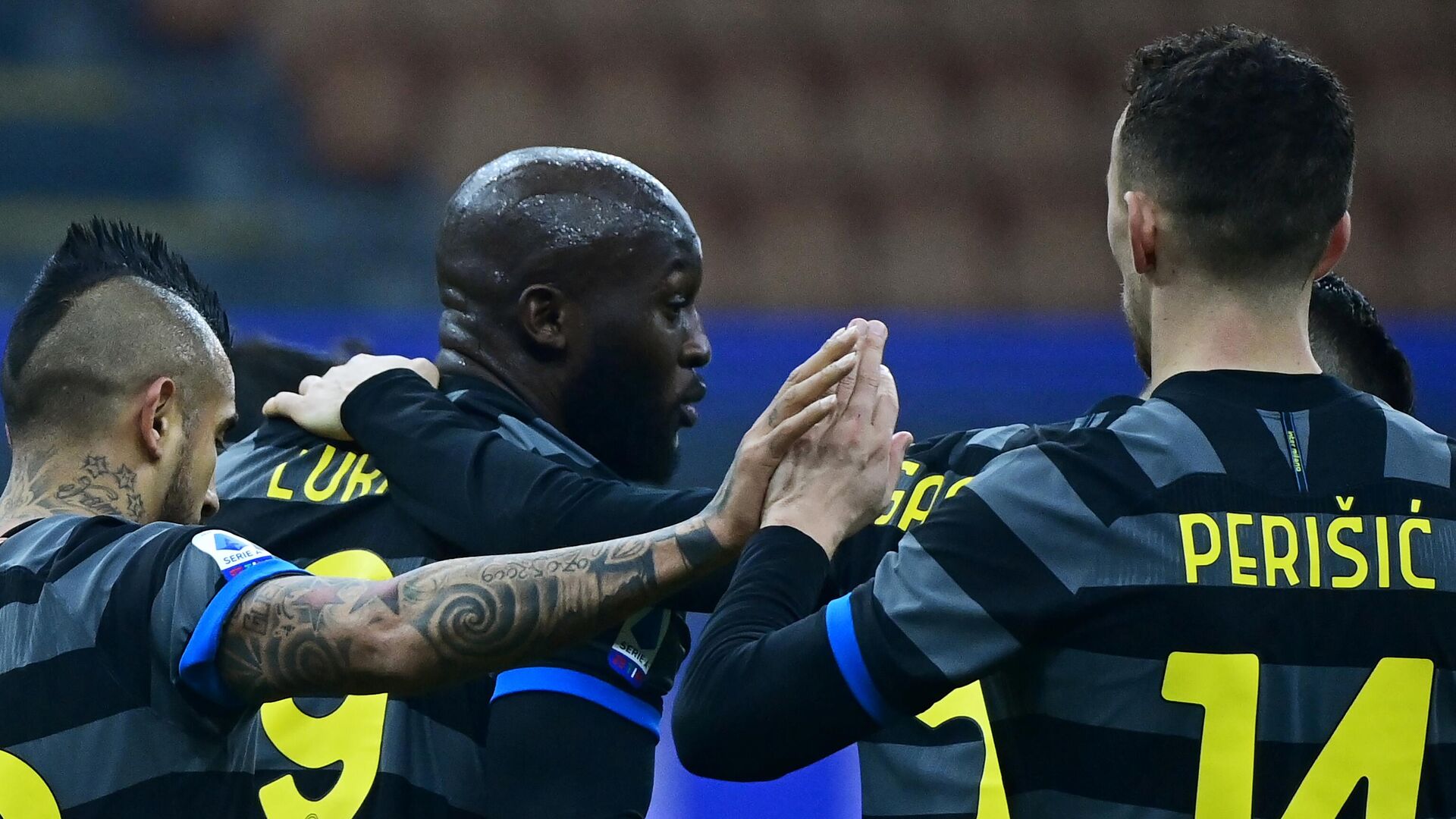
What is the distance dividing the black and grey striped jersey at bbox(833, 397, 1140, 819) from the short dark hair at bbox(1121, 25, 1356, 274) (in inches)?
12.4

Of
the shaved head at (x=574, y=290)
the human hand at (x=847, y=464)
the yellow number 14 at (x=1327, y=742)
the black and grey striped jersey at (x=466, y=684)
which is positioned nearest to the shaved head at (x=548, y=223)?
the shaved head at (x=574, y=290)

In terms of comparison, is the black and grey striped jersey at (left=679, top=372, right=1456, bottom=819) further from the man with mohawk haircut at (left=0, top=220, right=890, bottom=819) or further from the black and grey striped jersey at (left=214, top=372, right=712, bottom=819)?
the black and grey striped jersey at (left=214, top=372, right=712, bottom=819)

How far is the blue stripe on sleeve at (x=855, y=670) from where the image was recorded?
1.63 metres

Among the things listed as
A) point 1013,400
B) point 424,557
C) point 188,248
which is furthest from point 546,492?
point 188,248

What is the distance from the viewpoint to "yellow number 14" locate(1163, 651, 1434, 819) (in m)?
1.61

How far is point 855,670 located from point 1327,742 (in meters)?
0.45

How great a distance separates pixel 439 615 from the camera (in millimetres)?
1890

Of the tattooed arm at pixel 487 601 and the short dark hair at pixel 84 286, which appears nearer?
the tattooed arm at pixel 487 601

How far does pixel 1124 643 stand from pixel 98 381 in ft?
4.12

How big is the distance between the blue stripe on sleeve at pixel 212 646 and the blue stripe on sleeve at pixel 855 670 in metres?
0.66

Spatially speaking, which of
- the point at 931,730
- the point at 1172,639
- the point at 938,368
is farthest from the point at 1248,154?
the point at 938,368

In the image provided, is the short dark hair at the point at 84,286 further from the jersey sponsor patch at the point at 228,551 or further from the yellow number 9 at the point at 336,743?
the yellow number 9 at the point at 336,743

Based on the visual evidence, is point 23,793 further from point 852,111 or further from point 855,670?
point 852,111

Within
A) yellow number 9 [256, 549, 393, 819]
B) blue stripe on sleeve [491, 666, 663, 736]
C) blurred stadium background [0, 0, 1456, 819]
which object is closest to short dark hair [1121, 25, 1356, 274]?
blue stripe on sleeve [491, 666, 663, 736]
